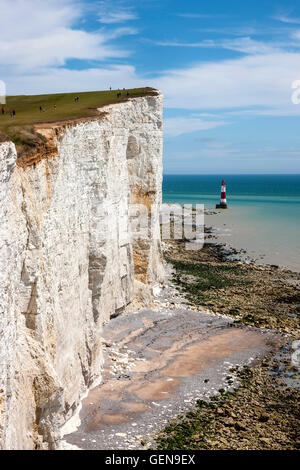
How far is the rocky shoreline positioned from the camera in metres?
13.1

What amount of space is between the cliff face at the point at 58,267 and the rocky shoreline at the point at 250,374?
3.79 m

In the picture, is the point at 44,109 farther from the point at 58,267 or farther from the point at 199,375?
the point at 199,375

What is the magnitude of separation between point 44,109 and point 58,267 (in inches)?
369

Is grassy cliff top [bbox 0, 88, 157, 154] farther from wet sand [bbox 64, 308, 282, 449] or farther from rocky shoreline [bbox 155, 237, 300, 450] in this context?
rocky shoreline [bbox 155, 237, 300, 450]

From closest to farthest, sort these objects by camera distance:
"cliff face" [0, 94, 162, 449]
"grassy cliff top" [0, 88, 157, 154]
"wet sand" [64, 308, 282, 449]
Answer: "cliff face" [0, 94, 162, 449]
"grassy cliff top" [0, 88, 157, 154]
"wet sand" [64, 308, 282, 449]

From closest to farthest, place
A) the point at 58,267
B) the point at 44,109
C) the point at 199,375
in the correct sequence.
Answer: the point at 58,267, the point at 199,375, the point at 44,109

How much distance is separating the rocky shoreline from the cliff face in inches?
149

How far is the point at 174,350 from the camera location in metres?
19.2

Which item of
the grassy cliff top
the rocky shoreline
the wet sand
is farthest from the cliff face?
the rocky shoreline

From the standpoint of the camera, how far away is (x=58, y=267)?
12281mm

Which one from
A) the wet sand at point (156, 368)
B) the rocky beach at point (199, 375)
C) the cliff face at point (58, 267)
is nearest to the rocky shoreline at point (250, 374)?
the rocky beach at point (199, 375)

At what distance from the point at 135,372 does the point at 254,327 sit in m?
Result: 8.18

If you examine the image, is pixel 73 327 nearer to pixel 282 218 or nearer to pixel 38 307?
pixel 38 307

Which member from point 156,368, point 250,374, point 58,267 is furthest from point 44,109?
point 250,374
